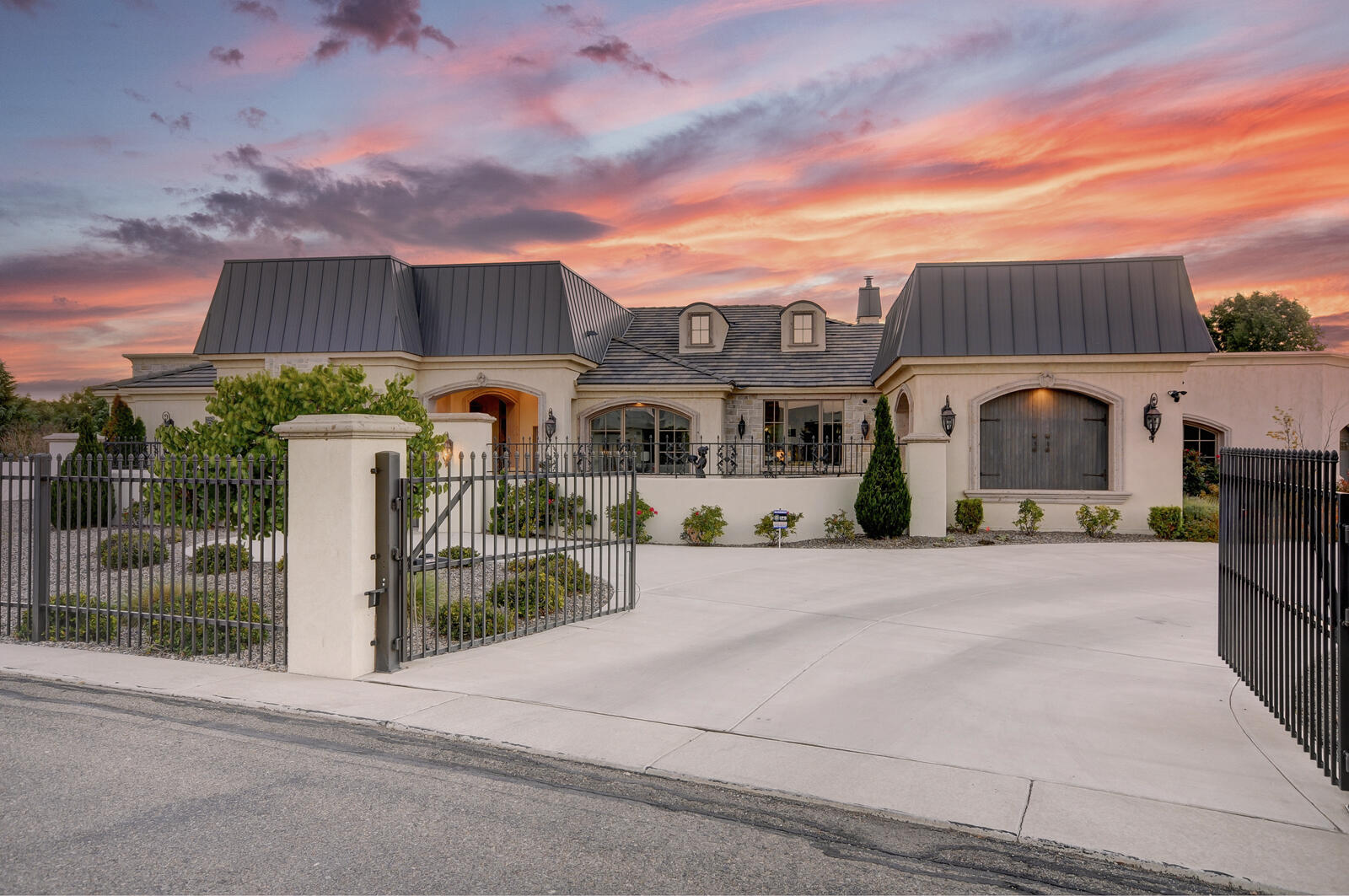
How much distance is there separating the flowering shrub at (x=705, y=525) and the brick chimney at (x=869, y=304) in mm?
21961

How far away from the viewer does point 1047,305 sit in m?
19.1

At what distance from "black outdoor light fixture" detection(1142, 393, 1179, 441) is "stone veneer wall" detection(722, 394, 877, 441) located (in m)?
7.55

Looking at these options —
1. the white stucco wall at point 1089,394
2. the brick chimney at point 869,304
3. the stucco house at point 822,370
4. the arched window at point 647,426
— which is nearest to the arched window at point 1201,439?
the stucco house at point 822,370

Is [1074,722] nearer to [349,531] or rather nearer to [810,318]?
[349,531]

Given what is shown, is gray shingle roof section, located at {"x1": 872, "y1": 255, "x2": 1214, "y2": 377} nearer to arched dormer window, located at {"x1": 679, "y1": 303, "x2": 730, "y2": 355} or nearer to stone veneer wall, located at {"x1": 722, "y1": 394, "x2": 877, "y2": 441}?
stone veneer wall, located at {"x1": 722, "y1": 394, "x2": 877, "y2": 441}

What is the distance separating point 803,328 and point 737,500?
10.5m

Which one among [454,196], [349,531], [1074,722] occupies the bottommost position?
[1074,722]

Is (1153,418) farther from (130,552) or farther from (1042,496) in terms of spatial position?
(130,552)

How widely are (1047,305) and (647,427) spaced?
11331mm

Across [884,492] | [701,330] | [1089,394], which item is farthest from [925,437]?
[701,330]

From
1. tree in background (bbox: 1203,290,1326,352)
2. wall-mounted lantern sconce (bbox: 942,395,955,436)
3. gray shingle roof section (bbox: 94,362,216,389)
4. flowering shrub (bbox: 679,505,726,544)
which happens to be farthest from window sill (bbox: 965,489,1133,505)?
tree in background (bbox: 1203,290,1326,352)

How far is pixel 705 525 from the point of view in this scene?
54.2 feet

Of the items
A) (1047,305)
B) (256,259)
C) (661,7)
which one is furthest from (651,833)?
(256,259)

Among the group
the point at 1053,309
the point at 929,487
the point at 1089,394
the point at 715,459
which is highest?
the point at 1053,309
